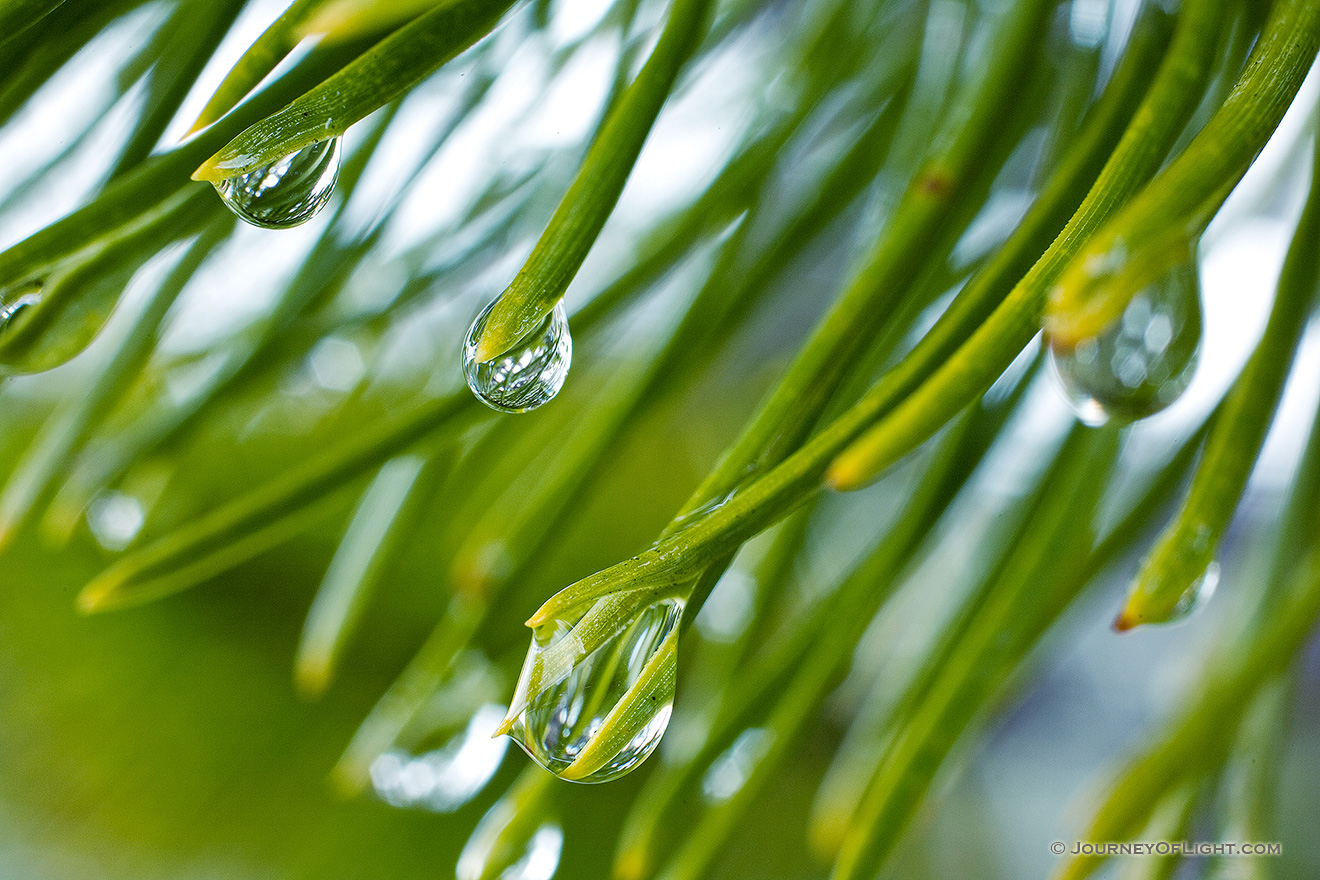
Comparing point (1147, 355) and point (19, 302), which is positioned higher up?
point (19, 302)

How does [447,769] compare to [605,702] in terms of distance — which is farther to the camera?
[447,769]

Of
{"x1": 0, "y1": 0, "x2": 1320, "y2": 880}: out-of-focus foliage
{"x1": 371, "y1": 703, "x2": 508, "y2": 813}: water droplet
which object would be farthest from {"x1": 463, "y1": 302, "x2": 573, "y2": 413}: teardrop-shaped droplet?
{"x1": 371, "y1": 703, "x2": 508, "y2": 813}: water droplet

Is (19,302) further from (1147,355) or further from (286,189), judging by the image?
(1147,355)

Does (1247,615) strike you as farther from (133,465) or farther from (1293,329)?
(133,465)

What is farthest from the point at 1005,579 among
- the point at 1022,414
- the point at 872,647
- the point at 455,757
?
the point at 872,647

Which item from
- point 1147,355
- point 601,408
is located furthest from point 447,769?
point 1147,355

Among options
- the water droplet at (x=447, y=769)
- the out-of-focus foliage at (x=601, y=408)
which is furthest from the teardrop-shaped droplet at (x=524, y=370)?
the water droplet at (x=447, y=769)
